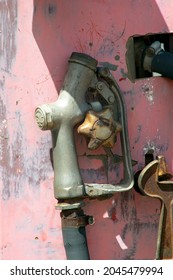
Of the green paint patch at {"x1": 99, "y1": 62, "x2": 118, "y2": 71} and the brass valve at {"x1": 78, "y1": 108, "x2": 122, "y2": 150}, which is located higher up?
the green paint patch at {"x1": 99, "y1": 62, "x2": 118, "y2": 71}

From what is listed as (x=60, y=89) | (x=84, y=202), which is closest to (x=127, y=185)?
(x=84, y=202)

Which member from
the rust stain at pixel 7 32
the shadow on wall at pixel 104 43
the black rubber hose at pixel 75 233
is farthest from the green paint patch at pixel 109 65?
the black rubber hose at pixel 75 233

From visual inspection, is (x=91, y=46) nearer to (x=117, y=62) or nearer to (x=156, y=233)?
(x=117, y=62)

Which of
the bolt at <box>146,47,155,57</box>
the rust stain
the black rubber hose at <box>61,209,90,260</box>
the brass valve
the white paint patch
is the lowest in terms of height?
the white paint patch

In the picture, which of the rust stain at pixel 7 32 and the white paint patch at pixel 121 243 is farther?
the white paint patch at pixel 121 243

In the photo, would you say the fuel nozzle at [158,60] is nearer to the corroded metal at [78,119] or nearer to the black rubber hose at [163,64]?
the black rubber hose at [163,64]

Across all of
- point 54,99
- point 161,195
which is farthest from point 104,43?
point 161,195

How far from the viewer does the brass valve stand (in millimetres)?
1489

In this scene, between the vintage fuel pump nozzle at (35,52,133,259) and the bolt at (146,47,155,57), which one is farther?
the bolt at (146,47,155,57)

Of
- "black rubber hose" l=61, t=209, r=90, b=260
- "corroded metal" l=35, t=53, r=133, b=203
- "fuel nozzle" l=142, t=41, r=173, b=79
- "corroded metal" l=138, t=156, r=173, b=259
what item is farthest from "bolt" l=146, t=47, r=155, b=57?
"black rubber hose" l=61, t=209, r=90, b=260

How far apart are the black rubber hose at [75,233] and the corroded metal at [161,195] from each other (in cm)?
15

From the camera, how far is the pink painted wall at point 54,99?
1504 millimetres

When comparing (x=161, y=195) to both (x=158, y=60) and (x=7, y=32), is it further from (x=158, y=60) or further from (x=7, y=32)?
(x=7, y=32)

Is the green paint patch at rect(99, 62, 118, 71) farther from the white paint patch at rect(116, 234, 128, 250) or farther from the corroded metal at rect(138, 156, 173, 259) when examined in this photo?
the white paint patch at rect(116, 234, 128, 250)
